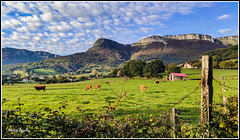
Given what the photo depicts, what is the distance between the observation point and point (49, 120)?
3.56m

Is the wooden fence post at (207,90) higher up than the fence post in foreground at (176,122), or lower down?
higher up

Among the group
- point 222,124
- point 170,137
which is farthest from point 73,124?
point 222,124

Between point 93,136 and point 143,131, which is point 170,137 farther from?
point 93,136

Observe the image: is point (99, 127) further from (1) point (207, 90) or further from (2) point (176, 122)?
(1) point (207, 90)

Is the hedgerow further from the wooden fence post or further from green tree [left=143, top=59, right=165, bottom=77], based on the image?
green tree [left=143, top=59, right=165, bottom=77]

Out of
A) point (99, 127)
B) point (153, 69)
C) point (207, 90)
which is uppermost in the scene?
point (153, 69)

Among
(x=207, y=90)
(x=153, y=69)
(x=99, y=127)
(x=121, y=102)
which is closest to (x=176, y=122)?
(x=207, y=90)

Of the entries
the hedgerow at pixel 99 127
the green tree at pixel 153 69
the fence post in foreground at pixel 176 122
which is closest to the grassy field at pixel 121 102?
the fence post in foreground at pixel 176 122

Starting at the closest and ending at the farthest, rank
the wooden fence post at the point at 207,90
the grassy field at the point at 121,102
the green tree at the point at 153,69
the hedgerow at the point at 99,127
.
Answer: the hedgerow at the point at 99,127 → the wooden fence post at the point at 207,90 → the grassy field at the point at 121,102 → the green tree at the point at 153,69

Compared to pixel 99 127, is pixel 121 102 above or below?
below

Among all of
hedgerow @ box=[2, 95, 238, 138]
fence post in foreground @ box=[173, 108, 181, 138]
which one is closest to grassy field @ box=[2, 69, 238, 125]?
fence post in foreground @ box=[173, 108, 181, 138]

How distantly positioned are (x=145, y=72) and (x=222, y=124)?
68112 mm

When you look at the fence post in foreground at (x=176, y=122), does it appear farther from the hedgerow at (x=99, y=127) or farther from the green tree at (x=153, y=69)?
A: the green tree at (x=153, y=69)

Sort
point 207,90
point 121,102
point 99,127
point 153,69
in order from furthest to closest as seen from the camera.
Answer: point 153,69
point 121,102
point 207,90
point 99,127
